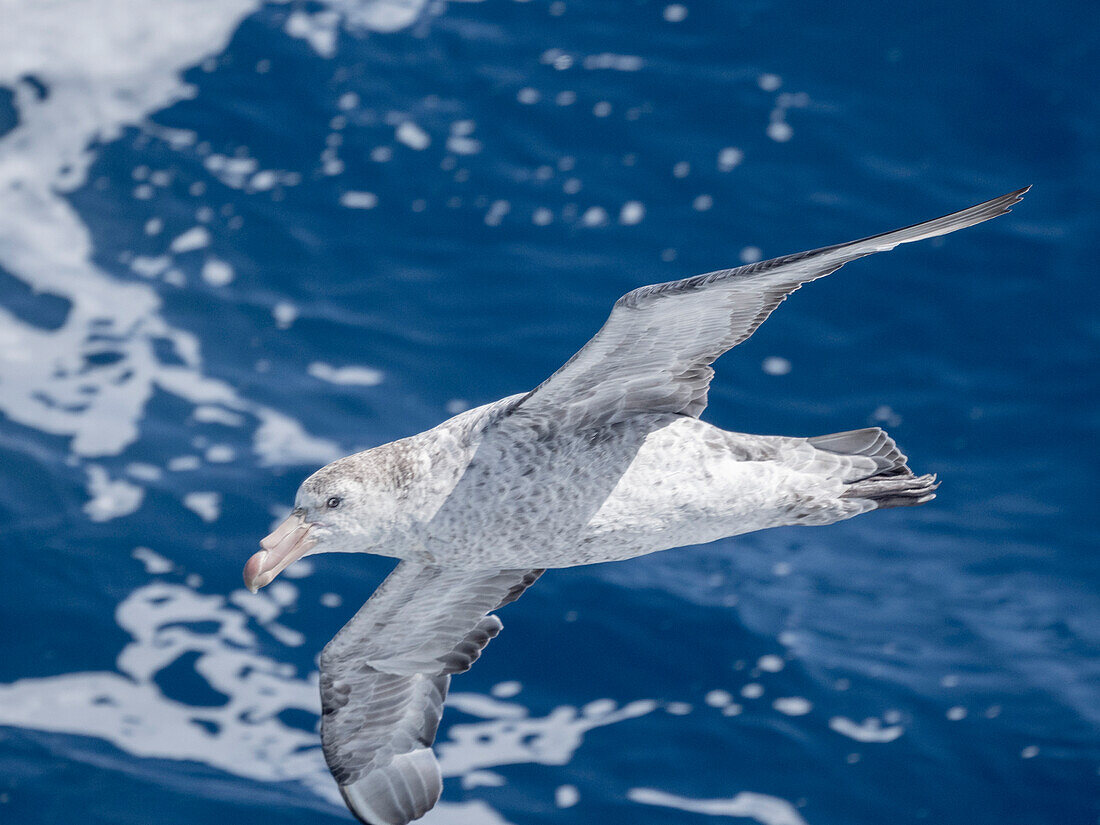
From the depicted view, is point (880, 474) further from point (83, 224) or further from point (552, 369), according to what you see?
point (83, 224)

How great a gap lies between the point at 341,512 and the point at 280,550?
382 millimetres

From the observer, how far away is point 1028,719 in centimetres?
1255

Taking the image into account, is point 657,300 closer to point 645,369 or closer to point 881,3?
point 645,369

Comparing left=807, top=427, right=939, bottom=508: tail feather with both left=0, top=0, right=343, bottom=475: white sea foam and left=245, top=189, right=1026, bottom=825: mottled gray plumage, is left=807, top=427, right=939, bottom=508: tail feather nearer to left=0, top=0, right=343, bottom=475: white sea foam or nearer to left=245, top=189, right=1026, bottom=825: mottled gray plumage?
left=245, top=189, right=1026, bottom=825: mottled gray plumage

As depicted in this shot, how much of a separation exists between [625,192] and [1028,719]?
6767mm

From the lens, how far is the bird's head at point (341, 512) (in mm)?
6441

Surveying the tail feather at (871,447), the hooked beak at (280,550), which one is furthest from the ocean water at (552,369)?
the hooked beak at (280,550)

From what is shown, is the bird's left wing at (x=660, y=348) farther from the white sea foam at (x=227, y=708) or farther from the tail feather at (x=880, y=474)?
the white sea foam at (x=227, y=708)

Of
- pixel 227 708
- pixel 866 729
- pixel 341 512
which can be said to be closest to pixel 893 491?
pixel 341 512

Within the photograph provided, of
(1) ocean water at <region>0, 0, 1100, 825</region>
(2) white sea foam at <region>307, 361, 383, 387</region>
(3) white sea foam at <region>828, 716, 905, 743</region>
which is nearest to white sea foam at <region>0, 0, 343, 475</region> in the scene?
(1) ocean water at <region>0, 0, 1100, 825</region>

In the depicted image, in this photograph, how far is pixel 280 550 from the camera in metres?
6.51

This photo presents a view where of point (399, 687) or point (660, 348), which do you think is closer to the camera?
point (660, 348)

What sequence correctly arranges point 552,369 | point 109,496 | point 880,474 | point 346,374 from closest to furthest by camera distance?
1. point 880,474
2. point 109,496
3. point 552,369
4. point 346,374

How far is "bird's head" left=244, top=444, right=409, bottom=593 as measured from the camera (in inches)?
254
